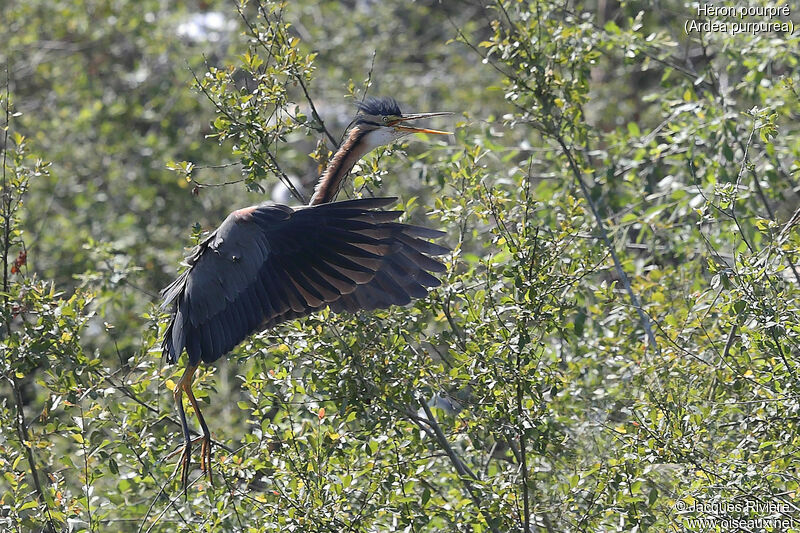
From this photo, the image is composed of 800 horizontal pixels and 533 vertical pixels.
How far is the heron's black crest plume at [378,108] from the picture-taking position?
4.81 metres

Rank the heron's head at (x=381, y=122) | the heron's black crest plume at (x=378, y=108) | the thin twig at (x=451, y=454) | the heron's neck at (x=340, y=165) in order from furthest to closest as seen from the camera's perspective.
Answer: the heron's black crest plume at (x=378, y=108) → the heron's head at (x=381, y=122) → the heron's neck at (x=340, y=165) → the thin twig at (x=451, y=454)

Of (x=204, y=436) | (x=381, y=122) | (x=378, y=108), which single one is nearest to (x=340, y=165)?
(x=381, y=122)

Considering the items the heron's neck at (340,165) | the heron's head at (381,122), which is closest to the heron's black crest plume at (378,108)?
the heron's head at (381,122)

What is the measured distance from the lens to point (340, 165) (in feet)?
14.7

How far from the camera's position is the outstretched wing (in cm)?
401

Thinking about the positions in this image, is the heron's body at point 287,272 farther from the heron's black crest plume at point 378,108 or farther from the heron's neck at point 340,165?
the heron's black crest plume at point 378,108

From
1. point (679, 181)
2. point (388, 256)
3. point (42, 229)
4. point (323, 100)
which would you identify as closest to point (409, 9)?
point (323, 100)

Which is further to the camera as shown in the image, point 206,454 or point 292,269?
point 292,269

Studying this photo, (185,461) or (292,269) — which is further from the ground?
(292,269)

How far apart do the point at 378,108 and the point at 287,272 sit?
111cm

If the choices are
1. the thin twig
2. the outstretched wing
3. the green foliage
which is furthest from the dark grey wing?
the thin twig

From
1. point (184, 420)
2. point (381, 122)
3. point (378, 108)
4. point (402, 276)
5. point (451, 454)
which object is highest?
point (378, 108)

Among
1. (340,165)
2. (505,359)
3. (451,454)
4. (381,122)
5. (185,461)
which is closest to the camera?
(505,359)

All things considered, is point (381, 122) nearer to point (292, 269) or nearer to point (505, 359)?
point (292, 269)
